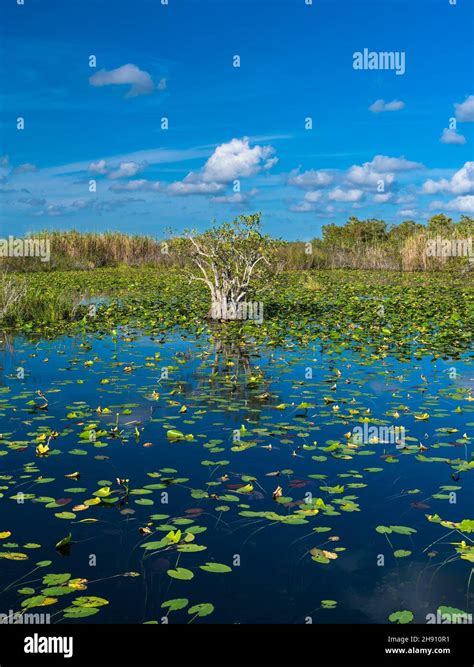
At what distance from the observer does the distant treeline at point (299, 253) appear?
1234 inches

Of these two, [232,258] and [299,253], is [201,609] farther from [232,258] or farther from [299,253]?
[299,253]

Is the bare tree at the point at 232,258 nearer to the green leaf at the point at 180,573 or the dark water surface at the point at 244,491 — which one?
the dark water surface at the point at 244,491

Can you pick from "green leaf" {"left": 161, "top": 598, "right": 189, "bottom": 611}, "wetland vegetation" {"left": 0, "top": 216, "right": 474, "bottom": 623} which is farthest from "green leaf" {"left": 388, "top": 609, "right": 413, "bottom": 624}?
"green leaf" {"left": 161, "top": 598, "right": 189, "bottom": 611}

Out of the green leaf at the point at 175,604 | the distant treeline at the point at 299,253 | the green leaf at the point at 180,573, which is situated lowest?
the green leaf at the point at 175,604

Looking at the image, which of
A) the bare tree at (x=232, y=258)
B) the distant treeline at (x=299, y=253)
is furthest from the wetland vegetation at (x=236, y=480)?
the distant treeline at (x=299, y=253)

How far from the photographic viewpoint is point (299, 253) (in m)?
36.5

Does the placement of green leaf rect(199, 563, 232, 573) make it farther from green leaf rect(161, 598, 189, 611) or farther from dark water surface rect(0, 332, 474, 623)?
green leaf rect(161, 598, 189, 611)

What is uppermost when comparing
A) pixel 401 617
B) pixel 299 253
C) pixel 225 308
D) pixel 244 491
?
pixel 299 253

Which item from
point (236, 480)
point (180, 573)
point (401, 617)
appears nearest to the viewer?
point (401, 617)

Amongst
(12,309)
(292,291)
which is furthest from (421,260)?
(12,309)

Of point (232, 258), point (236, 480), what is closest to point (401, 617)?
point (236, 480)

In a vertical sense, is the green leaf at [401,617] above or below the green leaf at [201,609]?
below

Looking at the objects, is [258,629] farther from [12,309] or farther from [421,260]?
[421,260]

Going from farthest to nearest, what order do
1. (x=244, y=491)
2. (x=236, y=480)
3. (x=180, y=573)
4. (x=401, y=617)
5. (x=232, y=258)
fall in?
(x=232, y=258) < (x=236, y=480) < (x=244, y=491) < (x=180, y=573) < (x=401, y=617)
